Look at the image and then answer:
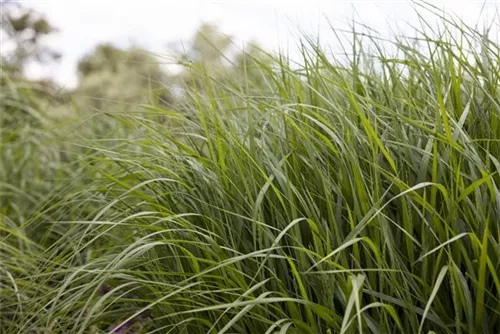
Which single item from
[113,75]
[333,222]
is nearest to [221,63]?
[333,222]

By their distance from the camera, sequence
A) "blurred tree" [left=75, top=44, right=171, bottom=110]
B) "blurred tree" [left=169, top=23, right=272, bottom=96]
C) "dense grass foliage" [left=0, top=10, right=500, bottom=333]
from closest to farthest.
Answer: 1. "dense grass foliage" [left=0, top=10, right=500, bottom=333]
2. "blurred tree" [left=169, top=23, right=272, bottom=96]
3. "blurred tree" [left=75, top=44, right=171, bottom=110]

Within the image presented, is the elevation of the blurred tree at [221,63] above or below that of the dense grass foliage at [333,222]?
above

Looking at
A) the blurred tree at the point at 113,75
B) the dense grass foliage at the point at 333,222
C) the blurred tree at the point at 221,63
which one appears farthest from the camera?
the blurred tree at the point at 113,75

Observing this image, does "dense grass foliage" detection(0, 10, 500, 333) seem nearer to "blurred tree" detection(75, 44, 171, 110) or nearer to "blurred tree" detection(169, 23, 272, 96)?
"blurred tree" detection(169, 23, 272, 96)

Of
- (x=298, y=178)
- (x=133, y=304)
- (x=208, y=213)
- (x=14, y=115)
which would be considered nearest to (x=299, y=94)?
(x=298, y=178)

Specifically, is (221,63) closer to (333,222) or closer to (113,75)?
(333,222)

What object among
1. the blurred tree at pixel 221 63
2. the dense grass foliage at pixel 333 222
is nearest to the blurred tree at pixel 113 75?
the blurred tree at pixel 221 63

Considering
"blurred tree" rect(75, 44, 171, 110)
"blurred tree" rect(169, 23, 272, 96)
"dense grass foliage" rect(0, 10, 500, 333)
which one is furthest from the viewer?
"blurred tree" rect(75, 44, 171, 110)

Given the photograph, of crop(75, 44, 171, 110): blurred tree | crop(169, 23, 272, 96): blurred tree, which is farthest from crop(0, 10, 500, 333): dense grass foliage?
crop(75, 44, 171, 110): blurred tree

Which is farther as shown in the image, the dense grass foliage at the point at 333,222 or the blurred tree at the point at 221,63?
the blurred tree at the point at 221,63

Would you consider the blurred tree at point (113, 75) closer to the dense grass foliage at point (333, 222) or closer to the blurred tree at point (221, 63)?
the blurred tree at point (221, 63)

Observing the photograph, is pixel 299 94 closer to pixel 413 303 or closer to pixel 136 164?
pixel 136 164

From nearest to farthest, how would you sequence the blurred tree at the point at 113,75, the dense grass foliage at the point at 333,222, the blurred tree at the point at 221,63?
1. the dense grass foliage at the point at 333,222
2. the blurred tree at the point at 221,63
3. the blurred tree at the point at 113,75

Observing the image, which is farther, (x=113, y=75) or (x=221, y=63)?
(x=113, y=75)
